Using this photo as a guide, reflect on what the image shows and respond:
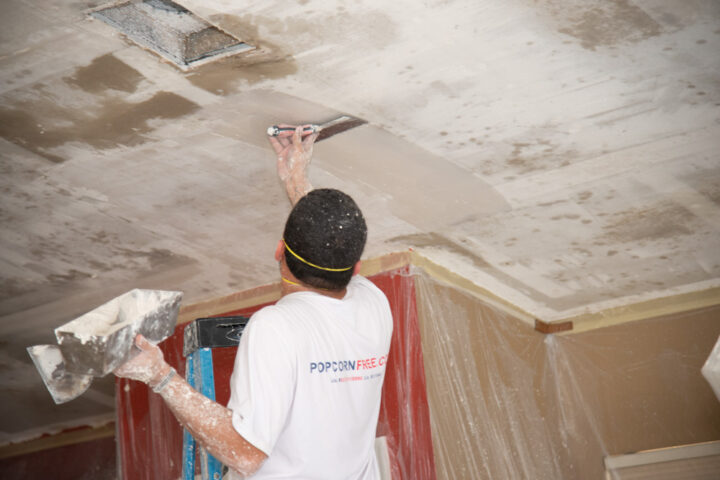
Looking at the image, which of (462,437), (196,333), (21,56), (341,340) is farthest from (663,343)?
(21,56)

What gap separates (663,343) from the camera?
3441 millimetres

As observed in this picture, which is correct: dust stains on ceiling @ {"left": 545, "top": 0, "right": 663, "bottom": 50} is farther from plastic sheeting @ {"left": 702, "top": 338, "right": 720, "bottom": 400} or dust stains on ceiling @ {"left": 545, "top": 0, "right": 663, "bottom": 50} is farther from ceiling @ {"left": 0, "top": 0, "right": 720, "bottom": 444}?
plastic sheeting @ {"left": 702, "top": 338, "right": 720, "bottom": 400}

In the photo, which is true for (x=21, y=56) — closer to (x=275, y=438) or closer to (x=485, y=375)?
(x=275, y=438)

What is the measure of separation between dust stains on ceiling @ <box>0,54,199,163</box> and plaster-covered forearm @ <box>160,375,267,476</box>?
2.99 ft

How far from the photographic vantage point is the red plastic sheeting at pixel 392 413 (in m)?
2.74

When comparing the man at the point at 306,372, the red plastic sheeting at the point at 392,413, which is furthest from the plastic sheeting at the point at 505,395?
the man at the point at 306,372

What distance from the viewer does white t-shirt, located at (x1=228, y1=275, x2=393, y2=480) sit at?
1.62m

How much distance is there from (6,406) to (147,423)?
1663 mm

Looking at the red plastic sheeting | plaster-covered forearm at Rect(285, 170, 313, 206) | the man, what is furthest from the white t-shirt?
the red plastic sheeting

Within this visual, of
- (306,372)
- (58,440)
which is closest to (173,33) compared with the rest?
(306,372)

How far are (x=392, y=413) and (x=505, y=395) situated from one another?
65cm

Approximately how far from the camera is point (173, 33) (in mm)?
1983

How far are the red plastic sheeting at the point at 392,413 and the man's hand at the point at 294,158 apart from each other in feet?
2.72

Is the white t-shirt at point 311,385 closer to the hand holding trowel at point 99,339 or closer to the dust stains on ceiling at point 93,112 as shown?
the hand holding trowel at point 99,339
